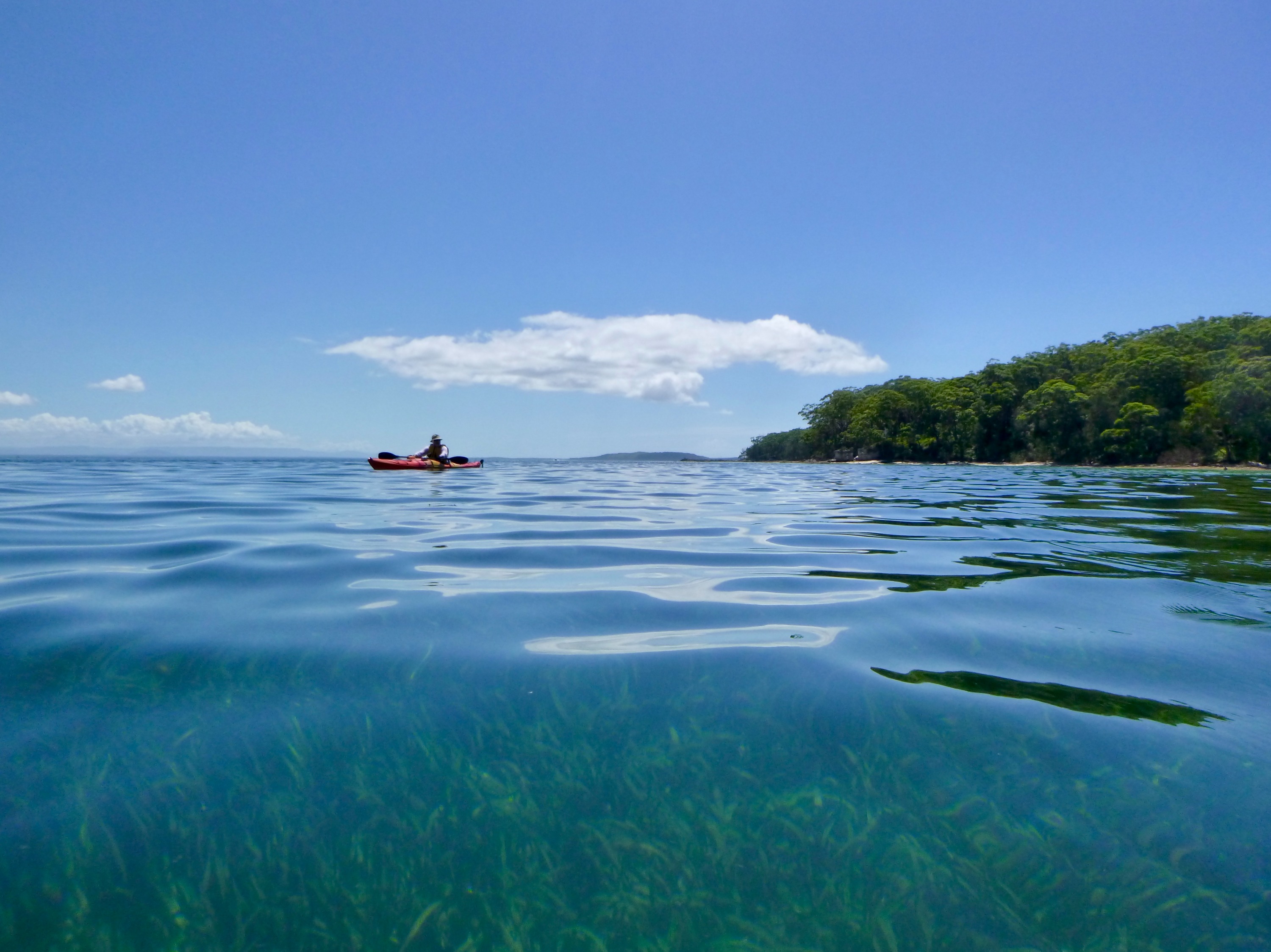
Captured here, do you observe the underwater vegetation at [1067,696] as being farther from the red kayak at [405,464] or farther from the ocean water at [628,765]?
the red kayak at [405,464]

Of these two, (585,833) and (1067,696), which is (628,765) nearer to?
(585,833)

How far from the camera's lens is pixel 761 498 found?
14383mm

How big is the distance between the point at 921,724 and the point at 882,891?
0.80 m

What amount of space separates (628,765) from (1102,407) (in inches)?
2972

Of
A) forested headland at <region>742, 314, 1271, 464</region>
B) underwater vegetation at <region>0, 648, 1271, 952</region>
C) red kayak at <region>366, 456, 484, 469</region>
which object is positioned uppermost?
forested headland at <region>742, 314, 1271, 464</region>

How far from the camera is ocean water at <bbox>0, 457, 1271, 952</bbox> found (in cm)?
148

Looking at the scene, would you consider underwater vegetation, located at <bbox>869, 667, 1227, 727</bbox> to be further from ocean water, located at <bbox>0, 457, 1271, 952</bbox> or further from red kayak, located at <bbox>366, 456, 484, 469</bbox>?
red kayak, located at <bbox>366, 456, 484, 469</bbox>

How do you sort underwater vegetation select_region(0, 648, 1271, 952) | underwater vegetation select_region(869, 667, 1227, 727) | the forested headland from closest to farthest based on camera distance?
underwater vegetation select_region(0, 648, 1271, 952)
underwater vegetation select_region(869, 667, 1227, 727)
the forested headland

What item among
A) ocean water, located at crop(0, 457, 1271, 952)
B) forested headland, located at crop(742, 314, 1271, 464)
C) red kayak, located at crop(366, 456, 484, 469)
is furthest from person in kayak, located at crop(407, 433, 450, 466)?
forested headland, located at crop(742, 314, 1271, 464)

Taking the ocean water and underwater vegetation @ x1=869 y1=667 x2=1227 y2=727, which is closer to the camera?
the ocean water

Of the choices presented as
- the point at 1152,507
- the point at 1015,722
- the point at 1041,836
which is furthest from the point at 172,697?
the point at 1152,507

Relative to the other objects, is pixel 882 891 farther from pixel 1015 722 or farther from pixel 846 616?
pixel 846 616

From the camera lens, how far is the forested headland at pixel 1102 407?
53156 millimetres

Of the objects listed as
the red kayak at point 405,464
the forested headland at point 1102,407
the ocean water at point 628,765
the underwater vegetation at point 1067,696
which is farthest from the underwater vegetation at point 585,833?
the forested headland at point 1102,407
